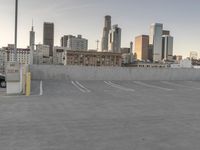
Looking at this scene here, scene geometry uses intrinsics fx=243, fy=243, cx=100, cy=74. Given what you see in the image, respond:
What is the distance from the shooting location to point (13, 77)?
13.9m

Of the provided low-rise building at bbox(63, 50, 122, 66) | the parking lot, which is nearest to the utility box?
the parking lot

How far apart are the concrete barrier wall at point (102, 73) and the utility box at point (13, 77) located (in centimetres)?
1056

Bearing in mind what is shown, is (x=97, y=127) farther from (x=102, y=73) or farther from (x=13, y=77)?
(x=102, y=73)

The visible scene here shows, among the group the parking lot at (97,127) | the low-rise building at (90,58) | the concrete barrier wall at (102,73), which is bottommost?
the parking lot at (97,127)

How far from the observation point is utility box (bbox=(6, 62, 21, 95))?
13.7 m

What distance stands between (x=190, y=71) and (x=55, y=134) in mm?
25582

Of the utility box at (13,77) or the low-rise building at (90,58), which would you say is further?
the low-rise building at (90,58)

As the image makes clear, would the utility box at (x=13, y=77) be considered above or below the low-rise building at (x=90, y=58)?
below

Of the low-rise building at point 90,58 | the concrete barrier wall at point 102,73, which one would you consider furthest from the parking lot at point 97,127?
the low-rise building at point 90,58

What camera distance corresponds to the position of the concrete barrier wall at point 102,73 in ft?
81.0

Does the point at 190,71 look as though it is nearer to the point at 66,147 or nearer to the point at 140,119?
the point at 140,119

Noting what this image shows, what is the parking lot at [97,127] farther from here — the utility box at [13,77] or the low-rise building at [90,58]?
the low-rise building at [90,58]

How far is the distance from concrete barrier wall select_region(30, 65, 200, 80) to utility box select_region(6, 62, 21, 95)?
10560 mm

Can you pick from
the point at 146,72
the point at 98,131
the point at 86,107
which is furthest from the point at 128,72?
the point at 98,131
